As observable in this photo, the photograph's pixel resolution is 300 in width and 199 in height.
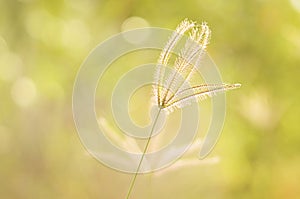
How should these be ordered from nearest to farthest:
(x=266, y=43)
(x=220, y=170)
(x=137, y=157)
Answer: (x=137, y=157) → (x=220, y=170) → (x=266, y=43)

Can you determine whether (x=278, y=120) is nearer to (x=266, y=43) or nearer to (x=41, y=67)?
(x=266, y=43)

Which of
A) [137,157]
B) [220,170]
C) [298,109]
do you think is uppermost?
[298,109]

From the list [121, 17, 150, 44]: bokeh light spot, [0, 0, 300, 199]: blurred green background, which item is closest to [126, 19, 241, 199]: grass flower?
[0, 0, 300, 199]: blurred green background

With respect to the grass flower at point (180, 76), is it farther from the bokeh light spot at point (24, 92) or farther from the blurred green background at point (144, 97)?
the bokeh light spot at point (24, 92)

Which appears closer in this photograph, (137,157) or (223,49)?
(137,157)

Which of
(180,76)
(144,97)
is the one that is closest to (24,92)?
(144,97)

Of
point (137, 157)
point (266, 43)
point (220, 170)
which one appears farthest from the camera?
point (266, 43)

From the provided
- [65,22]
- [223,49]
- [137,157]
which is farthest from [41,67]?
[137,157]

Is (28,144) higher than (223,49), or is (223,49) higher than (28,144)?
(223,49)
